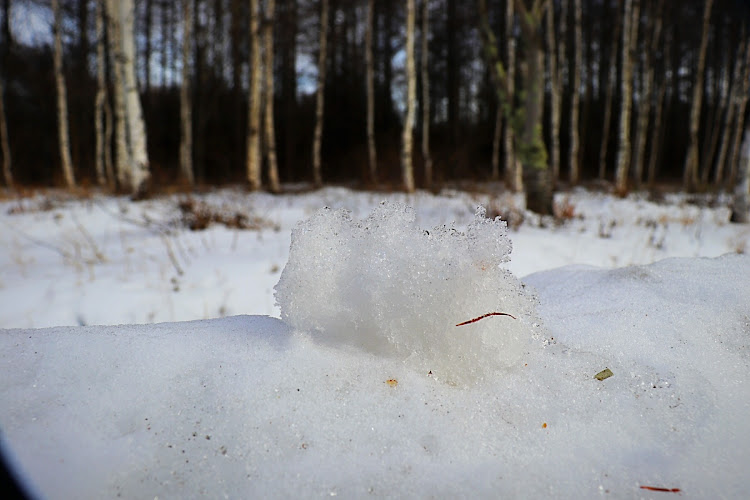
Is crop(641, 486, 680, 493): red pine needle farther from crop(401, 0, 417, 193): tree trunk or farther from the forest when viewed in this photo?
the forest

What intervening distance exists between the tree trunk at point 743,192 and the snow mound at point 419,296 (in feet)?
19.6

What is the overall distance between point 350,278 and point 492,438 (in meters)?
0.46

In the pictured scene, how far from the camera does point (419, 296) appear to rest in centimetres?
99

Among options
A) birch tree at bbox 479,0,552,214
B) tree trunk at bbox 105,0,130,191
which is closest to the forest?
tree trunk at bbox 105,0,130,191

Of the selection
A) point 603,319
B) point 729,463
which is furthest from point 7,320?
point 729,463

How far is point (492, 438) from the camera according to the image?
2.73 feet

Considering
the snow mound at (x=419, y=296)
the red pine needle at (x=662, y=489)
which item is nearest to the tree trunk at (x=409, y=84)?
the snow mound at (x=419, y=296)

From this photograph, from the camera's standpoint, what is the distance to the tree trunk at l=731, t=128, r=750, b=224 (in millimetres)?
5219

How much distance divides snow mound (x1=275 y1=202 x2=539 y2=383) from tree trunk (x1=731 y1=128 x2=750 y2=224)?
5964mm

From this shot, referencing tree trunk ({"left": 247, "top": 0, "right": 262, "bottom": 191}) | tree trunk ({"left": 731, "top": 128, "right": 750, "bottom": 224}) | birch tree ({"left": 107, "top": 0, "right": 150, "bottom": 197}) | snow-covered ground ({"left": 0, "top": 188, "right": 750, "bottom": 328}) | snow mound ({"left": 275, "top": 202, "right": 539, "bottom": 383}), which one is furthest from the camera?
tree trunk ({"left": 247, "top": 0, "right": 262, "bottom": 191})

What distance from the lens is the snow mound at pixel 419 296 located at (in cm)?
98

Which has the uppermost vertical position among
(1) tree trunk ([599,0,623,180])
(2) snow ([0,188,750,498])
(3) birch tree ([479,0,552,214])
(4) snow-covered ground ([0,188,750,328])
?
(1) tree trunk ([599,0,623,180])

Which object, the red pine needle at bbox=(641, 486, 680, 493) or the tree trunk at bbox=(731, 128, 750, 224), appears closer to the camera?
the red pine needle at bbox=(641, 486, 680, 493)

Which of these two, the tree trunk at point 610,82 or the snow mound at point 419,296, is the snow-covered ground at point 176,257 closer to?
the snow mound at point 419,296
